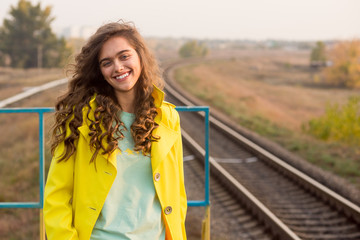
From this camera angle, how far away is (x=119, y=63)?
2.25 m

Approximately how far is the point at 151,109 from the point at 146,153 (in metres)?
0.24

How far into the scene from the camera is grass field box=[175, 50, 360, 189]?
32.0 ft

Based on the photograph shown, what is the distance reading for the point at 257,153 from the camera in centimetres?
941

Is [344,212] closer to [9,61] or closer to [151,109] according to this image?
[151,109]

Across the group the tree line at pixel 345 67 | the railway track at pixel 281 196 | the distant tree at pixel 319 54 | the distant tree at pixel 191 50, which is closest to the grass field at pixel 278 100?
the railway track at pixel 281 196

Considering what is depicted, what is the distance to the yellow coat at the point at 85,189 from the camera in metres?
2.05

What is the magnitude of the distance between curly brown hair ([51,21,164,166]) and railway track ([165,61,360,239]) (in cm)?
370

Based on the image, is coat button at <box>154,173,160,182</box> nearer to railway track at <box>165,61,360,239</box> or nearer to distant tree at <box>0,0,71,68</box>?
railway track at <box>165,61,360,239</box>

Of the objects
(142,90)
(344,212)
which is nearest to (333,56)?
(344,212)

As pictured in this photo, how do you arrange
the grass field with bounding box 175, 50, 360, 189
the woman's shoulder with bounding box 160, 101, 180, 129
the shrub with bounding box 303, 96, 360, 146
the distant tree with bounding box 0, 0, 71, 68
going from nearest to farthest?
the woman's shoulder with bounding box 160, 101, 180, 129
the grass field with bounding box 175, 50, 360, 189
the shrub with bounding box 303, 96, 360, 146
the distant tree with bounding box 0, 0, 71, 68

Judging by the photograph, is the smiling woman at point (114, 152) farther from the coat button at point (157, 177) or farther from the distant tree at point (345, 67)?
the distant tree at point (345, 67)

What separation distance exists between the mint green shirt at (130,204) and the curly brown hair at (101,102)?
0.07m

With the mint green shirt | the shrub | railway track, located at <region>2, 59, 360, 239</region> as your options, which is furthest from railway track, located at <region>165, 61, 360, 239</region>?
the shrub

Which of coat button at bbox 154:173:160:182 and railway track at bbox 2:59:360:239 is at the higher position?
coat button at bbox 154:173:160:182
